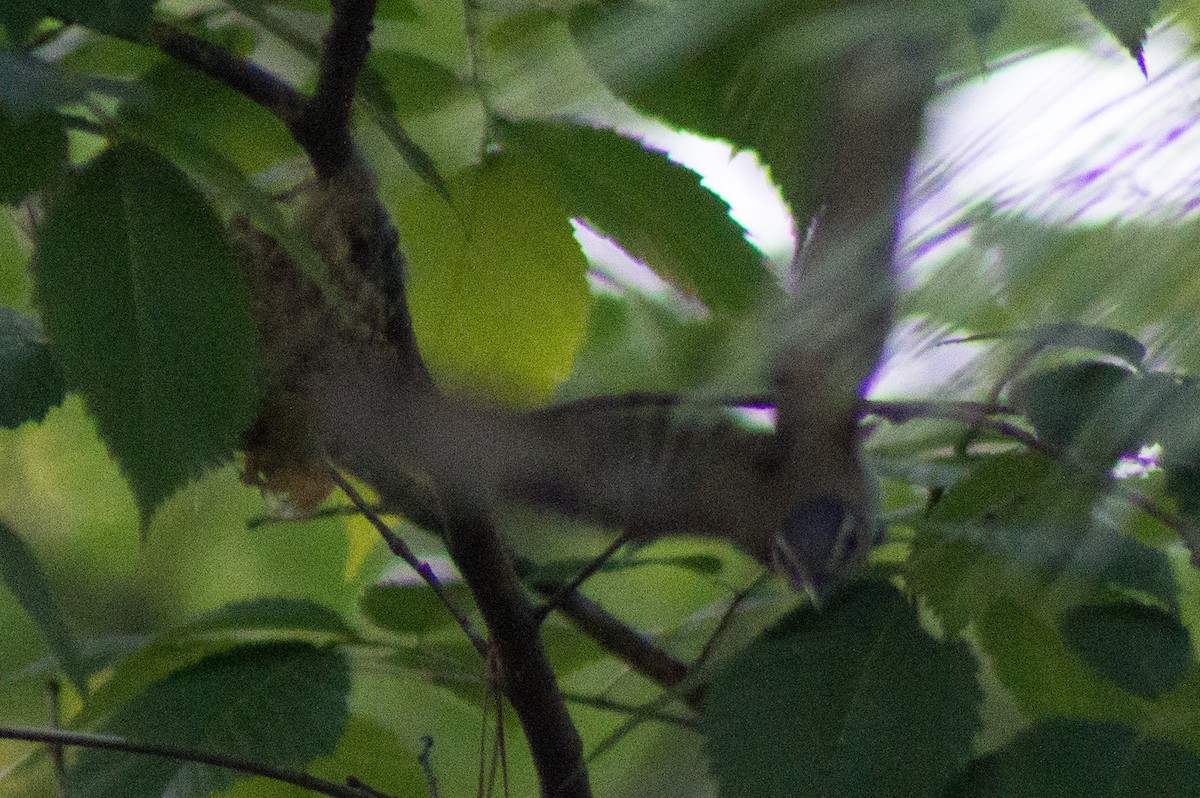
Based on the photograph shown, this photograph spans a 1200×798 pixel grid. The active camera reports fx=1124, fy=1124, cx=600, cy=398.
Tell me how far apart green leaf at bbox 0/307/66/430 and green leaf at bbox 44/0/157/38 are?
0.65 feet

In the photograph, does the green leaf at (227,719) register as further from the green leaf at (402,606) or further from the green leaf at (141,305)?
the green leaf at (141,305)

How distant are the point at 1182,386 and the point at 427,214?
0.30 meters

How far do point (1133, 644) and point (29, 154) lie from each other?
395mm

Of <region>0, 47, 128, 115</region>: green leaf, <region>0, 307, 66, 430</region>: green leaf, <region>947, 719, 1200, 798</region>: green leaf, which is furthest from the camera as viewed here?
<region>0, 307, 66, 430</region>: green leaf

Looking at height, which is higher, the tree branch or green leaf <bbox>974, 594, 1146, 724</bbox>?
green leaf <bbox>974, 594, 1146, 724</bbox>

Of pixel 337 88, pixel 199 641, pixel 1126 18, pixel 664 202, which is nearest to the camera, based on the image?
pixel 1126 18

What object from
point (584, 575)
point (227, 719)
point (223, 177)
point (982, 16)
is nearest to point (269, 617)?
point (227, 719)

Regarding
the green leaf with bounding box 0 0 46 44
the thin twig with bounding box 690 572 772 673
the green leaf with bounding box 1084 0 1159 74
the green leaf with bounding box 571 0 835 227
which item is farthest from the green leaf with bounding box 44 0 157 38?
the thin twig with bounding box 690 572 772 673

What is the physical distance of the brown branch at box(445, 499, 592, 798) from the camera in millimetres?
448

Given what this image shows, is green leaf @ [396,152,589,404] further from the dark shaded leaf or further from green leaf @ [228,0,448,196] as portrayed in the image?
the dark shaded leaf

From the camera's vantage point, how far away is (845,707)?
382mm

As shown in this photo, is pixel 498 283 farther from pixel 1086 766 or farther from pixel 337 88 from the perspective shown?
pixel 1086 766

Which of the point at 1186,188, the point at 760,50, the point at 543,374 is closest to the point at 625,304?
the point at 543,374

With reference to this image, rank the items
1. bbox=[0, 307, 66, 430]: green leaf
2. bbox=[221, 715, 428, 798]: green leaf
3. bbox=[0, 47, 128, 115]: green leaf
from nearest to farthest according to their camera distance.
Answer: bbox=[0, 47, 128, 115]: green leaf, bbox=[0, 307, 66, 430]: green leaf, bbox=[221, 715, 428, 798]: green leaf
